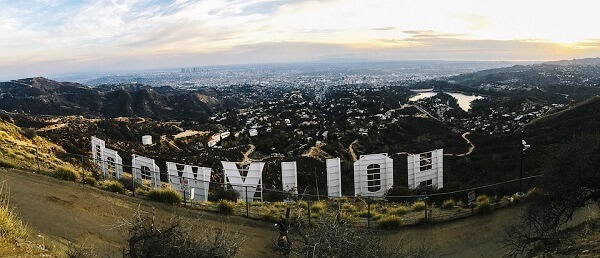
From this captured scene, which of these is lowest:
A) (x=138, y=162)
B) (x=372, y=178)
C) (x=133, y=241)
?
(x=372, y=178)

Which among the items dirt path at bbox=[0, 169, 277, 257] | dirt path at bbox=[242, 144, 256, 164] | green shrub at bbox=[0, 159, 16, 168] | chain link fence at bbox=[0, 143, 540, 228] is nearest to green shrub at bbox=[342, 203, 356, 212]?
chain link fence at bbox=[0, 143, 540, 228]

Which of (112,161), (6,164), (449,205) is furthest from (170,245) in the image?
(112,161)

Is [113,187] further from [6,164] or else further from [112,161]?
[112,161]

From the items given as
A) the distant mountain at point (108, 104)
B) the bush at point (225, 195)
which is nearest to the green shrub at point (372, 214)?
the bush at point (225, 195)

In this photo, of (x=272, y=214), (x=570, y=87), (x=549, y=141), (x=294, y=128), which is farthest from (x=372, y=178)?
(x=570, y=87)

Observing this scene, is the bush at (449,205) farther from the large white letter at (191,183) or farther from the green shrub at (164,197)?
the green shrub at (164,197)

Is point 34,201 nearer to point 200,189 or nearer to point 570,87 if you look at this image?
point 200,189

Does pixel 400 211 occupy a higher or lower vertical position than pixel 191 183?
lower

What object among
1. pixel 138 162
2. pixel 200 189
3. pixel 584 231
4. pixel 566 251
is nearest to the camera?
pixel 566 251
